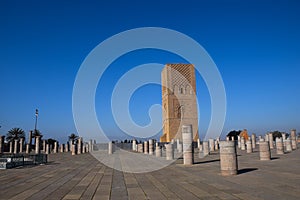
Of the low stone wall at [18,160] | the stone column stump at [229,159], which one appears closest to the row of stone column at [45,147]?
the low stone wall at [18,160]

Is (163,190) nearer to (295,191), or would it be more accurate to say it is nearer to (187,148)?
(295,191)

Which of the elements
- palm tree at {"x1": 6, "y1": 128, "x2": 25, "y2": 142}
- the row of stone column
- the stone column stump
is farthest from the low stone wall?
palm tree at {"x1": 6, "y1": 128, "x2": 25, "y2": 142}

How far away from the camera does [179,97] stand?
65.5m

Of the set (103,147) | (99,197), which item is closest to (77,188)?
(99,197)

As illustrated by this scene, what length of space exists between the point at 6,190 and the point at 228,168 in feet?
23.6

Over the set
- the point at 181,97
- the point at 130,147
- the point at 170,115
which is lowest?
the point at 130,147

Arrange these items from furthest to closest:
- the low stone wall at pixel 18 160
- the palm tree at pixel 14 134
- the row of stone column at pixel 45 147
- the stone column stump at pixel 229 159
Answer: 1. the palm tree at pixel 14 134
2. the row of stone column at pixel 45 147
3. the low stone wall at pixel 18 160
4. the stone column stump at pixel 229 159

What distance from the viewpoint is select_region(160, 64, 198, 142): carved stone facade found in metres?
64.6

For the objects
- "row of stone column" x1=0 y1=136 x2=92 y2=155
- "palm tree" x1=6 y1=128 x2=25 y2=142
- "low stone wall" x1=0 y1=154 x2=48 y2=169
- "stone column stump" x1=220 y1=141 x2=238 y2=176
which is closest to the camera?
"stone column stump" x1=220 y1=141 x2=238 y2=176

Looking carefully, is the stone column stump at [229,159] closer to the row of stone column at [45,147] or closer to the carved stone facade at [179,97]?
the row of stone column at [45,147]

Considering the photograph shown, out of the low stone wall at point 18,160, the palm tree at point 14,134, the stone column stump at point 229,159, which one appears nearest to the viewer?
the stone column stump at point 229,159

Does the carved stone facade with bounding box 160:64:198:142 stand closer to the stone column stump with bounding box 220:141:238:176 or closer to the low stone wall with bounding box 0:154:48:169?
the low stone wall with bounding box 0:154:48:169

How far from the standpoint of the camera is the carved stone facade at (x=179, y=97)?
212 feet

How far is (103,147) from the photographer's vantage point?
152ft
